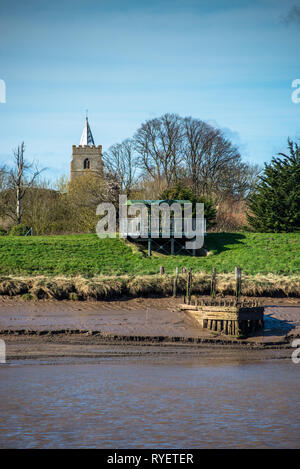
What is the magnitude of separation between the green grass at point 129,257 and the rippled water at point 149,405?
1178 centimetres

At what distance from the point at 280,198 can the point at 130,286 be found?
18185 mm

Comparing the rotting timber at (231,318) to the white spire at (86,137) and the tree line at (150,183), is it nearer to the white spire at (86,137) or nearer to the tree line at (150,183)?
the tree line at (150,183)

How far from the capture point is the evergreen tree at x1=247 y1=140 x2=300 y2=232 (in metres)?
35.5

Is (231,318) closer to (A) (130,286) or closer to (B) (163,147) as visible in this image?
(A) (130,286)

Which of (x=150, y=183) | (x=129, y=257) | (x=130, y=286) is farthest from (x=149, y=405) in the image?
(x=150, y=183)

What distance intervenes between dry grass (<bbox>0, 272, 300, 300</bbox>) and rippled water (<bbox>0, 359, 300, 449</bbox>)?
24.5 feet

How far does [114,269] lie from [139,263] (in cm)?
189

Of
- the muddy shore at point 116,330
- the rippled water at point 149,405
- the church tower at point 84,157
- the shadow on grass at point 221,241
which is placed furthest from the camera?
the church tower at point 84,157

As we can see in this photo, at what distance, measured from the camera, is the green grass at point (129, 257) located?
80.1 feet

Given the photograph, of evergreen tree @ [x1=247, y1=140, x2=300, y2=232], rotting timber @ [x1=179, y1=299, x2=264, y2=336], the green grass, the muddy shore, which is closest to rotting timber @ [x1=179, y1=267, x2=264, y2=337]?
rotting timber @ [x1=179, y1=299, x2=264, y2=336]

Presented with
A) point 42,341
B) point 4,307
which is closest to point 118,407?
point 42,341

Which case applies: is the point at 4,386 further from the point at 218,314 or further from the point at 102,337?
the point at 218,314

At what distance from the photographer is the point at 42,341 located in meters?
13.6

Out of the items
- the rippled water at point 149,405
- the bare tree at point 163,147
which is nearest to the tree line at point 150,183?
the bare tree at point 163,147
